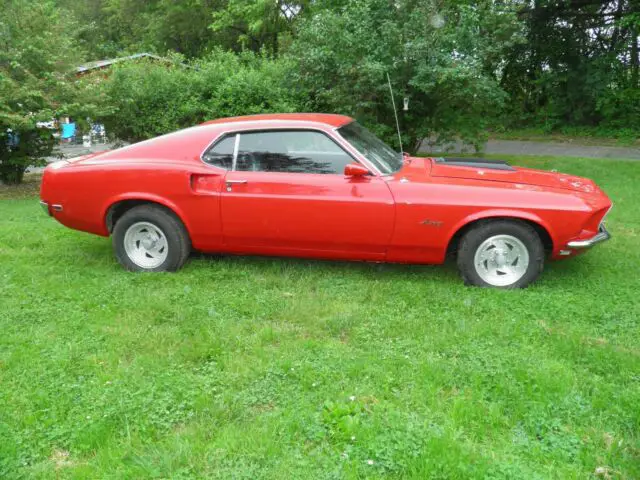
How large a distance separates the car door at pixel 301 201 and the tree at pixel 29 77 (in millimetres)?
5851

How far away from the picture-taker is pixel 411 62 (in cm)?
943

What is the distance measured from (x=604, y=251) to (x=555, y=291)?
5.01ft

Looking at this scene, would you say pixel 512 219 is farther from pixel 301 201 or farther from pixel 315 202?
pixel 301 201

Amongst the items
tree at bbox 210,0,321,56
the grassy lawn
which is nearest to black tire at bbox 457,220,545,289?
the grassy lawn

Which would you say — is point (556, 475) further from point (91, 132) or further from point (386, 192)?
point (91, 132)

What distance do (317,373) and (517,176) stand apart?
2.69 metres

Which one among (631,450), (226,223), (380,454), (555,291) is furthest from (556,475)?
(226,223)

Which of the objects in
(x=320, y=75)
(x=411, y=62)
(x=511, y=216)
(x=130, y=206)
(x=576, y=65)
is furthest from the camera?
(x=576, y=65)

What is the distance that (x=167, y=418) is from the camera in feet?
10.2

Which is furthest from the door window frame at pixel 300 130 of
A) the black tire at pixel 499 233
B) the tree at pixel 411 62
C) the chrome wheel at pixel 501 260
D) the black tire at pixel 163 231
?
the tree at pixel 411 62

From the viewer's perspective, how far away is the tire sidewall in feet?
17.2

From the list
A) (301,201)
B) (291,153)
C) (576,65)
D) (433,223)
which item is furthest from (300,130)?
(576,65)

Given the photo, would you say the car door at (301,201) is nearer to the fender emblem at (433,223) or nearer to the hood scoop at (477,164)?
the fender emblem at (433,223)

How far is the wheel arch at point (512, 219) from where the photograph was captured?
459cm
